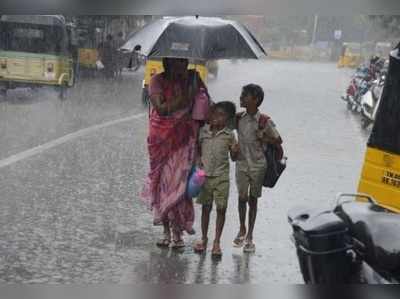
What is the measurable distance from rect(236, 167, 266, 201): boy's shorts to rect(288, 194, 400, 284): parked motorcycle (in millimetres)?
1823

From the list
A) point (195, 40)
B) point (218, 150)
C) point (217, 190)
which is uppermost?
point (195, 40)

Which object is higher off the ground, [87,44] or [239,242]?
[87,44]

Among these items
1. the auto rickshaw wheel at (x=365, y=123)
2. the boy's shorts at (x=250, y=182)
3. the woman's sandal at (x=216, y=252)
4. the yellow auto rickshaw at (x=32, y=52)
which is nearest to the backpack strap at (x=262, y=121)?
the boy's shorts at (x=250, y=182)

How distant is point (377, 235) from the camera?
10.4 feet

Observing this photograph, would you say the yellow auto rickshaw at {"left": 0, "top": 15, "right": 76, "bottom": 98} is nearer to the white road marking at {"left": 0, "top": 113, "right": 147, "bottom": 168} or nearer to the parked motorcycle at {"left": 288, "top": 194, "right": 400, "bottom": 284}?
the white road marking at {"left": 0, "top": 113, "right": 147, "bottom": 168}

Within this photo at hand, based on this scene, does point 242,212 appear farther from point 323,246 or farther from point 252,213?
point 323,246

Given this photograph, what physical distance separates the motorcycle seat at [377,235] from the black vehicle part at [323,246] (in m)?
0.07

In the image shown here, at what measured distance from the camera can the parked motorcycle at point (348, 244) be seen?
315cm

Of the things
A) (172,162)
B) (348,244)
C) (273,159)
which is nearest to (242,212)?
(273,159)

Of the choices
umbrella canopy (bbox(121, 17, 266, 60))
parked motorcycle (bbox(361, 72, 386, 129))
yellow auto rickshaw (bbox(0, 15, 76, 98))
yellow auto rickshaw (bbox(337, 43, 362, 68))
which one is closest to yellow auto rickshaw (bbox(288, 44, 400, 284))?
umbrella canopy (bbox(121, 17, 266, 60))

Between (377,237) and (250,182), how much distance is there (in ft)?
7.46

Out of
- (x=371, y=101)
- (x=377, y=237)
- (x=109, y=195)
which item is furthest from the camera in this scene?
(x=371, y=101)

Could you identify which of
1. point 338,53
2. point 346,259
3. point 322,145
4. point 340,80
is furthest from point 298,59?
point 346,259

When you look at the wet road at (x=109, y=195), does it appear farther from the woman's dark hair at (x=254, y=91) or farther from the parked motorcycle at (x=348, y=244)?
the parked motorcycle at (x=348, y=244)
